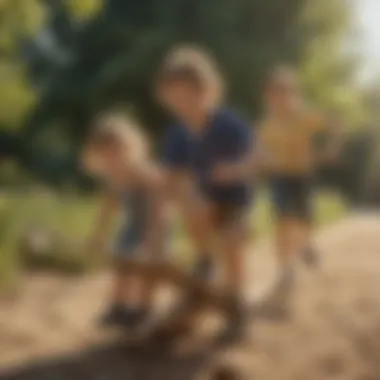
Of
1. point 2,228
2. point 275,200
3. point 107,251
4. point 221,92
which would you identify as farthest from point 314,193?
point 2,228

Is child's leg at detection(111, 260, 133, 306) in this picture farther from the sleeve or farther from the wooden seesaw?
→ the sleeve

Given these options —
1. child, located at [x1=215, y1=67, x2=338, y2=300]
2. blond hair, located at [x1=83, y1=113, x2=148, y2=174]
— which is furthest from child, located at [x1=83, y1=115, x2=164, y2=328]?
child, located at [x1=215, y1=67, x2=338, y2=300]

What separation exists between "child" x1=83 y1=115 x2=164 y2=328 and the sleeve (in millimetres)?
23

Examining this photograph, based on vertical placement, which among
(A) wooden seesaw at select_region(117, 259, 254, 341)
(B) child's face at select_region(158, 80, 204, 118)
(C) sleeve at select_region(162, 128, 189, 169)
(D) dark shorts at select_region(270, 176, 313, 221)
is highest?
(B) child's face at select_region(158, 80, 204, 118)

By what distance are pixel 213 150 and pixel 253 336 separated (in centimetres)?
25

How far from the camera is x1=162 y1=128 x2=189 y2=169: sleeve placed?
3.43ft

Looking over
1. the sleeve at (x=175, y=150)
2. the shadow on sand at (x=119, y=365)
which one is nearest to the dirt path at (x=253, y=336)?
the shadow on sand at (x=119, y=365)

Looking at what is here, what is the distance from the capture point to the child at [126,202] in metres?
1.05

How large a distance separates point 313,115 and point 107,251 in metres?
0.32

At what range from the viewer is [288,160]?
1.06 meters

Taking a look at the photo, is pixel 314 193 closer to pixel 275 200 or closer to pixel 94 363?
pixel 275 200

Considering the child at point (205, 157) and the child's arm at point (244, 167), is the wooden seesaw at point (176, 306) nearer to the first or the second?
the child at point (205, 157)

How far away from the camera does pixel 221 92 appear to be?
3.48 feet

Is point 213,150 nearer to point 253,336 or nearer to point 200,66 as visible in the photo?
point 200,66
